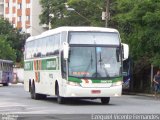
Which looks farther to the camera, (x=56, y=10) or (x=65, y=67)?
(x=56, y=10)

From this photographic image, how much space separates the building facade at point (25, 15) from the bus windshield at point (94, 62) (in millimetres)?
86715

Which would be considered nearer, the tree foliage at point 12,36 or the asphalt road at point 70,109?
the asphalt road at point 70,109

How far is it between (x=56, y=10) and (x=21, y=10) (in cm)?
4480

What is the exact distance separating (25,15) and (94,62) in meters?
91.9

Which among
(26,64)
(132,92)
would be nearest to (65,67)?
(26,64)

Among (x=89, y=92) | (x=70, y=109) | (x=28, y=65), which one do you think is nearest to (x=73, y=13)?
(x=28, y=65)

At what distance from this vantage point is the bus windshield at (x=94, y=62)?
2602 cm

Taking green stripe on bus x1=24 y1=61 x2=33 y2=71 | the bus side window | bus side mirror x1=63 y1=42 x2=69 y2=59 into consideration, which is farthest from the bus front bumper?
green stripe on bus x1=24 y1=61 x2=33 y2=71

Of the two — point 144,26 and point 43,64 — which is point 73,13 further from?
point 43,64

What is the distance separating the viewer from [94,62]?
26203 mm

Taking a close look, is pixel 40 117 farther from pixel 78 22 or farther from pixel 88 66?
pixel 78 22

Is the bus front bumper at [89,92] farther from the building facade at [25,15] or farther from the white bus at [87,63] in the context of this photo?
the building facade at [25,15]

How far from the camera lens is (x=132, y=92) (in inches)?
1841

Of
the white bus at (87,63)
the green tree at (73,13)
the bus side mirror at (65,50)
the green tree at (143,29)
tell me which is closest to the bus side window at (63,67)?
the white bus at (87,63)
